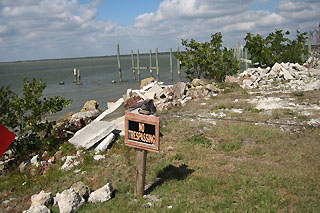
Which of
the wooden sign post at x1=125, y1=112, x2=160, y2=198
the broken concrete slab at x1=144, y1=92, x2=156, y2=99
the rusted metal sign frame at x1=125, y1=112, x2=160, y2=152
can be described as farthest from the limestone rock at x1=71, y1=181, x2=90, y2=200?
the broken concrete slab at x1=144, y1=92, x2=156, y2=99

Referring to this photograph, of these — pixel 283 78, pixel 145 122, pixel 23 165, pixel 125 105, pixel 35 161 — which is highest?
pixel 283 78

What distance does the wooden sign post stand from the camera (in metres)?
5.36

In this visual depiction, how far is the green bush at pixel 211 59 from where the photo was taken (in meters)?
19.5

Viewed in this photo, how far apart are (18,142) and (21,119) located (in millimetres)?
766

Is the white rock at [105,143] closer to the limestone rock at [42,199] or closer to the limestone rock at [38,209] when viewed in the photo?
the limestone rock at [42,199]

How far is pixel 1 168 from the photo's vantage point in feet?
29.3

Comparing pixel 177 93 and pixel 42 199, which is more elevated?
pixel 177 93

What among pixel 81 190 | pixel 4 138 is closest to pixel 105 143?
pixel 81 190

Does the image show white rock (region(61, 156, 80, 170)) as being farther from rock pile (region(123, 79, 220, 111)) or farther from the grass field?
rock pile (region(123, 79, 220, 111))

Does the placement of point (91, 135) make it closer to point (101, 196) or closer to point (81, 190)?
point (81, 190)

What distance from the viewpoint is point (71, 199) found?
5.50 meters

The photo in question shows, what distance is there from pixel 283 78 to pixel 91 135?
12959mm

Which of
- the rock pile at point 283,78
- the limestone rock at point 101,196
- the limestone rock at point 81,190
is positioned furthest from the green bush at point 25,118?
the rock pile at point 283,78

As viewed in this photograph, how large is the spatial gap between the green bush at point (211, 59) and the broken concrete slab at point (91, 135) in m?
11.5
